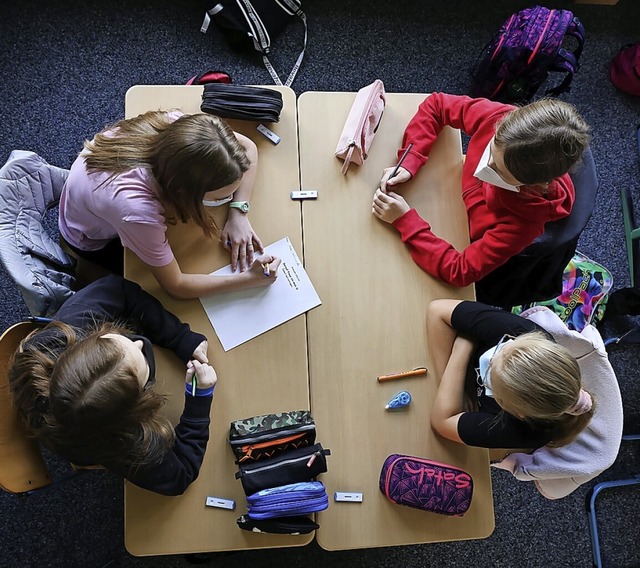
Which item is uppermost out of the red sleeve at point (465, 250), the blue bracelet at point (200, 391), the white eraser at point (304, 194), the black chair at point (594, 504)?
the white eraser at point (304, 194)

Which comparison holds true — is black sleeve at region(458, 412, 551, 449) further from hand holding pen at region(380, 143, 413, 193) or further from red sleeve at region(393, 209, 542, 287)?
hand holding pen at region(380, 143, 413, 193)

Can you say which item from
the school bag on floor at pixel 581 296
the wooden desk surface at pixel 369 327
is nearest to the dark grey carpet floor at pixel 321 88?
the school bag on floor at pixel 581 296

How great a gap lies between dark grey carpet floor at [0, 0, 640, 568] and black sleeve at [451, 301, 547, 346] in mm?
842

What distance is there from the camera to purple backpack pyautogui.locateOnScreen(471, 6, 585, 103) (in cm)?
205

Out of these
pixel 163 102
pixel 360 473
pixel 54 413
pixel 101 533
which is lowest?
pixel 101 533

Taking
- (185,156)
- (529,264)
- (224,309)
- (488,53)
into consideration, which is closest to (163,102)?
(185,156)

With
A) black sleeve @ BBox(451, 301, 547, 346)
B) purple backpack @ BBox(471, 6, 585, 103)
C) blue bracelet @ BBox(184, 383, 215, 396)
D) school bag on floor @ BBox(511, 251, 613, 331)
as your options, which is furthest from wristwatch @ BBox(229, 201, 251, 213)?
purple backpack @ BBox(471, 6, 585, 103)

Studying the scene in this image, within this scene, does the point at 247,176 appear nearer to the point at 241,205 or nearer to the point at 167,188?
the point at 241,205

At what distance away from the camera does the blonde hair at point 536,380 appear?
124 cm

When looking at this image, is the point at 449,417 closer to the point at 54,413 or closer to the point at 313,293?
the point at 313,293

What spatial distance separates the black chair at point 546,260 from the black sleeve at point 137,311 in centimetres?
86

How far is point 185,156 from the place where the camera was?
124 centimetres

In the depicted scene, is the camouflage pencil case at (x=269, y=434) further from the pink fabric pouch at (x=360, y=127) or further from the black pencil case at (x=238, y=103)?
the black pencil case at (x=238, y=103)

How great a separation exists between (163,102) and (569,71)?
1.46 meters
